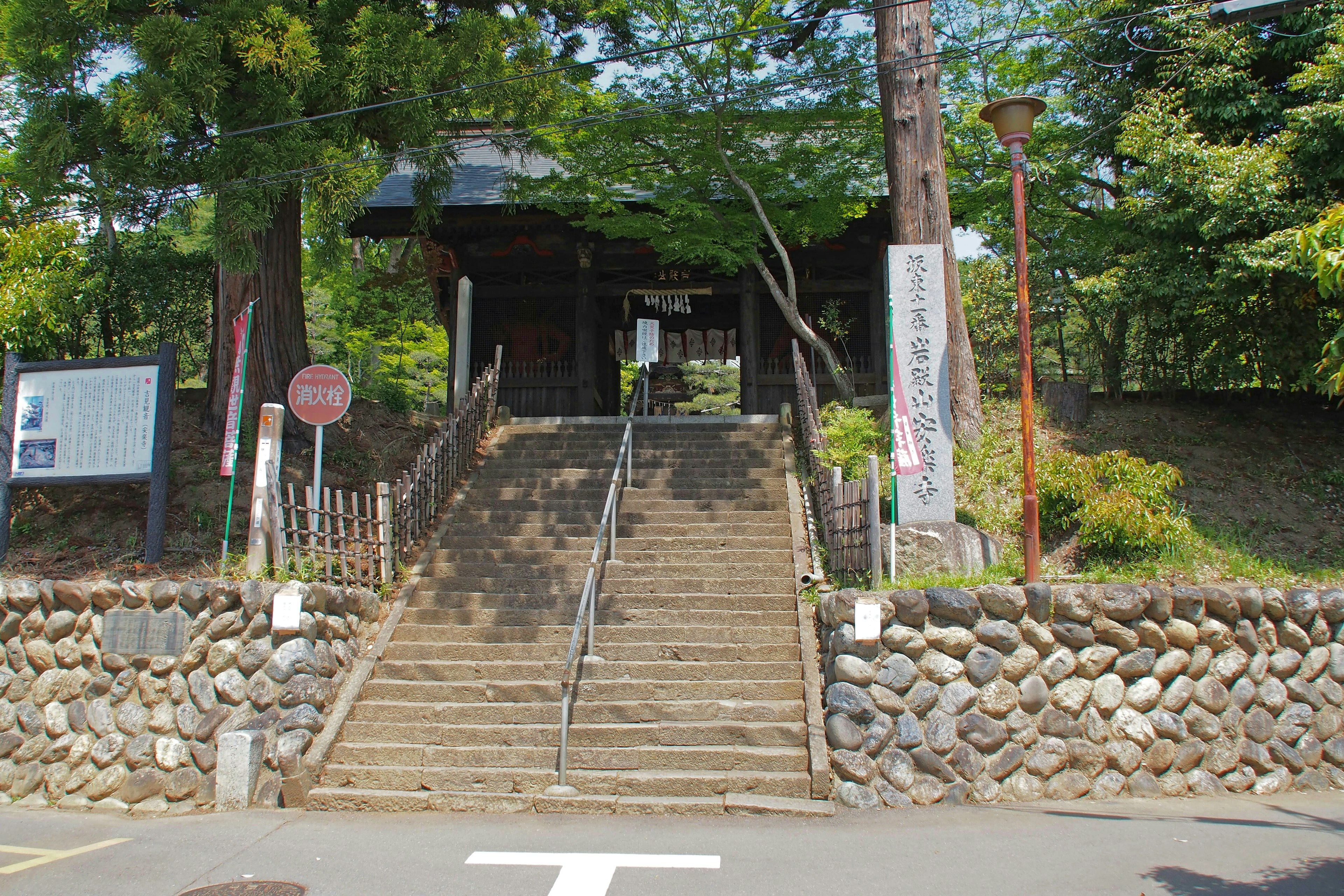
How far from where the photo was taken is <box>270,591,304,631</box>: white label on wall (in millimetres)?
6785

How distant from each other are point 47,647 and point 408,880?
4.68m

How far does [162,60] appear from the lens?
7.98 metres

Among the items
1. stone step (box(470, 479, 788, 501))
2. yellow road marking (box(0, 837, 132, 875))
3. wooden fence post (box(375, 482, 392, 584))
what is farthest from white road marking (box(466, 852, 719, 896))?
stone step (box(470, 479, 788, 501))

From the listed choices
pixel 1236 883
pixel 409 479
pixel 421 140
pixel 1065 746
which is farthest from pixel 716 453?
pixel 1236 883

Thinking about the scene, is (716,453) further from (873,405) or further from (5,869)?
(5,869)

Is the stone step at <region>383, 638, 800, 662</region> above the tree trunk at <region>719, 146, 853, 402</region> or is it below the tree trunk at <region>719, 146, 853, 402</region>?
below

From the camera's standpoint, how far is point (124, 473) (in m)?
8.12

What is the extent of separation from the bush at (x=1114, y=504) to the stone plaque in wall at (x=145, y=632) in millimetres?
7513

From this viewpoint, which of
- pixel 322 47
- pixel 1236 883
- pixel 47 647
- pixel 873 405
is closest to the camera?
pixel 1236 883

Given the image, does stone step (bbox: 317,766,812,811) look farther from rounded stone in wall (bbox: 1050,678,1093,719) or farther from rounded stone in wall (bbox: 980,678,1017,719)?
rounded stone in wall (bbox: 1050,678,1093,719)

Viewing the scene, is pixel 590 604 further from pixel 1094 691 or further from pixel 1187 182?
pixel 1187 182

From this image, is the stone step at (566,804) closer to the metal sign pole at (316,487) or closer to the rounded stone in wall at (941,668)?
the rounded stone in wall at (941,668)

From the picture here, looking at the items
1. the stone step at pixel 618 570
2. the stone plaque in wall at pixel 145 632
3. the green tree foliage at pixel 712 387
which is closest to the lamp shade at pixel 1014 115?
the stone step at pixel 618 570

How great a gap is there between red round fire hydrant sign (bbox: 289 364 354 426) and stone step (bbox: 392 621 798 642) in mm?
2007
